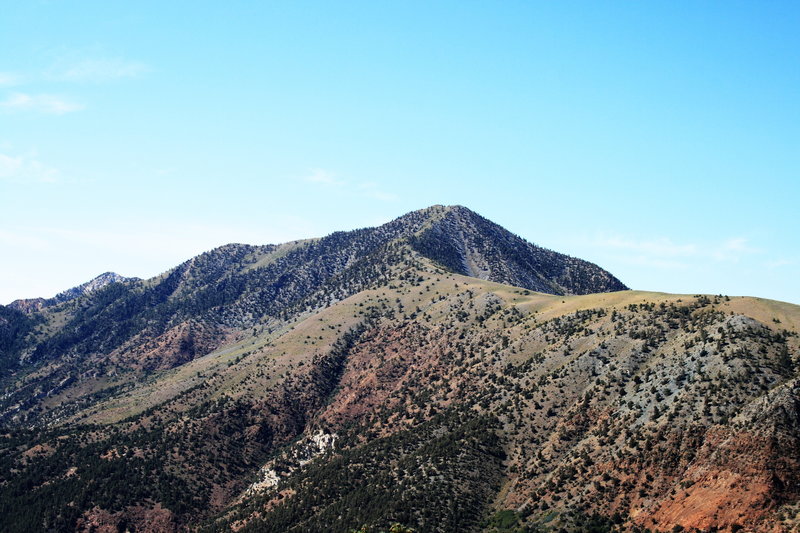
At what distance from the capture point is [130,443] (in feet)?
468

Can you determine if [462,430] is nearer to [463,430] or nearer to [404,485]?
[463,430]

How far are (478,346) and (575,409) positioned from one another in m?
43.8

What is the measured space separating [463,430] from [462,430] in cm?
20

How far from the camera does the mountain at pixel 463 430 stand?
7912 centimetres

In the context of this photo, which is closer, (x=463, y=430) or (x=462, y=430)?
(x=463, y=430)

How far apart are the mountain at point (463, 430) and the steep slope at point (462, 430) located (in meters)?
0.34

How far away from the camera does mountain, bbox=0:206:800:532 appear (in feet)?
260

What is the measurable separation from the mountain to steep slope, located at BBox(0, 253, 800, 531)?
1.12ft

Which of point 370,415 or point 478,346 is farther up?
point 478,346

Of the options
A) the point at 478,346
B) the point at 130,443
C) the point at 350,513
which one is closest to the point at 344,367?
the point at 478,346

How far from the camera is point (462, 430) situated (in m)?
109

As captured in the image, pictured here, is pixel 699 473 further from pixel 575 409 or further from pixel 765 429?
pixel 575 409

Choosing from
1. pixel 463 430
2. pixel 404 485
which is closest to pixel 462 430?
pixel 463 430

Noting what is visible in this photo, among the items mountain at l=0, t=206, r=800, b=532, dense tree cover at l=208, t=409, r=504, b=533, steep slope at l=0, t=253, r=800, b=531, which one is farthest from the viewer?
dense tree cover at l=208, t=409, r=504, b=533
